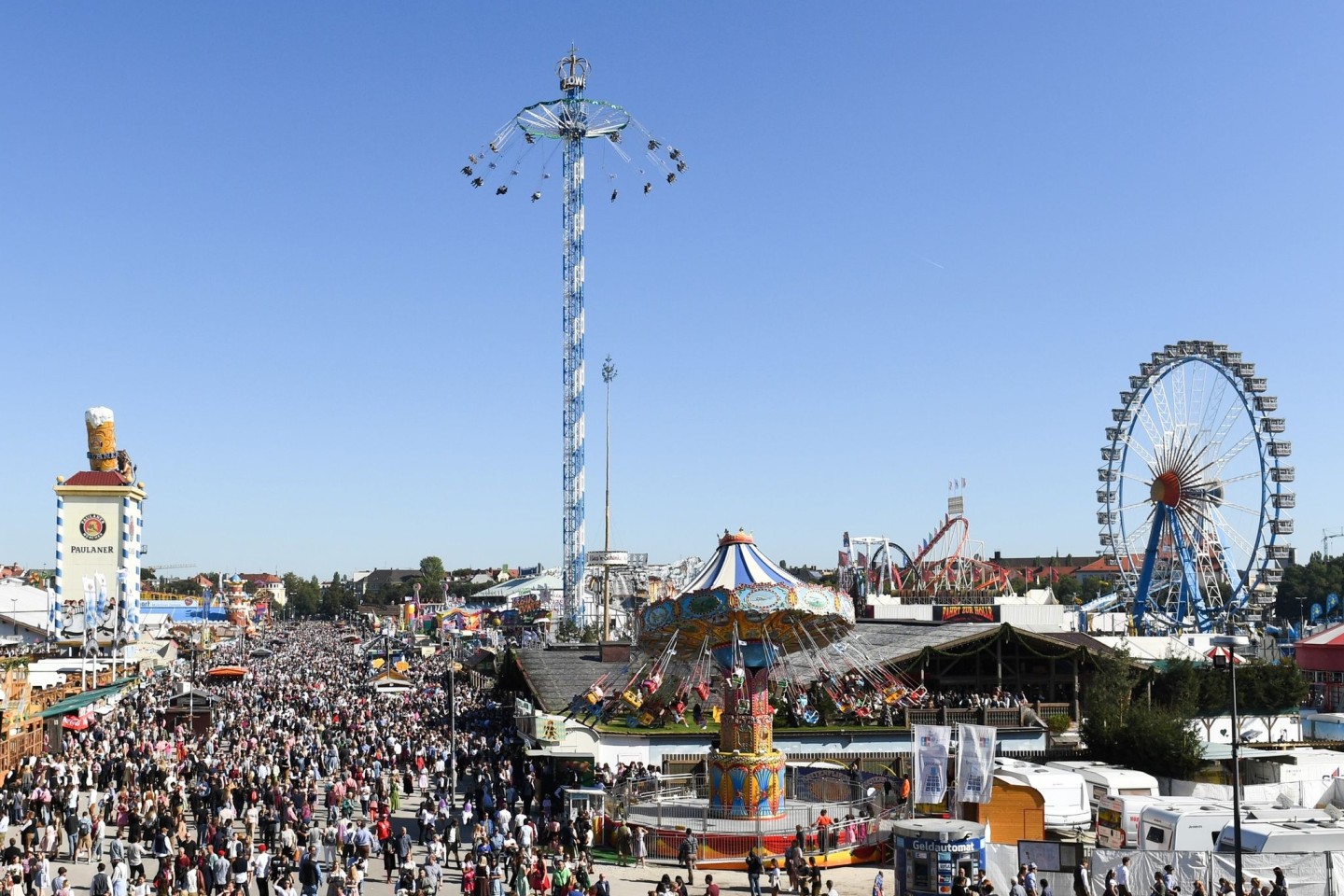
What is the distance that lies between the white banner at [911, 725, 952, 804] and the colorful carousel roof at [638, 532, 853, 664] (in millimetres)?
3977

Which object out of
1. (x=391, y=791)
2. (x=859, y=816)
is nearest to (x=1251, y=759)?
(x=859, y=816)

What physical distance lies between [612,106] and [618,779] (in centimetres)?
5645

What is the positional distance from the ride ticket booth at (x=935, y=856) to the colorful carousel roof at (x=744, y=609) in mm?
7525

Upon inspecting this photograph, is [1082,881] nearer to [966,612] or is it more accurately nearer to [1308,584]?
[966,612]

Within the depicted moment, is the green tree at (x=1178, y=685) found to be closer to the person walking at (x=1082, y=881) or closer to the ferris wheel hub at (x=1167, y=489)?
the person walking at (x=1082, y=881)

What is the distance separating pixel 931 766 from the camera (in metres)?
24.4

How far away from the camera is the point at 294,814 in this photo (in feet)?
79.4

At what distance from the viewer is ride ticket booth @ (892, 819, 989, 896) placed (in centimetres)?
1938

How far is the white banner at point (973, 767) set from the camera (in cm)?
Answer: 2417

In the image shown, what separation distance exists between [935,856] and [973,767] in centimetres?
512

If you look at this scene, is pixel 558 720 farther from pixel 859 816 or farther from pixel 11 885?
pixel 11 885

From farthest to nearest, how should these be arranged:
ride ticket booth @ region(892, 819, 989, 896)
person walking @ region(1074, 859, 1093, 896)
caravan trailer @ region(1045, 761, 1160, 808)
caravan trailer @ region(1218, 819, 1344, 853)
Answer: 1. caravan trailer @ region(1045, 761, 1160, 808)
2. caravan trailer @ region(1218, 819, 1344, 853)
3. person walking @ region(1074, 859, 1093, 896)
4. ride ticket booth @ region(892, 819, 989, 896)

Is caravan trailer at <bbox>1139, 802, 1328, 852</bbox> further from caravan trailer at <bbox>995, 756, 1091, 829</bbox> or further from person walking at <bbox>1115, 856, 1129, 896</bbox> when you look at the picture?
caravan trailer at <bbox>995, 756, 1091, 829</bbox>

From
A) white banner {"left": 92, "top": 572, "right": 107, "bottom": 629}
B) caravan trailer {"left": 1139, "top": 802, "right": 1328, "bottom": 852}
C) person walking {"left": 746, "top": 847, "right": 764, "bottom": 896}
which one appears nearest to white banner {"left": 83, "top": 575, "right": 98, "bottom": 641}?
white banner {"left": 92, "top": 572, "right": 107, "bottom": 629}
